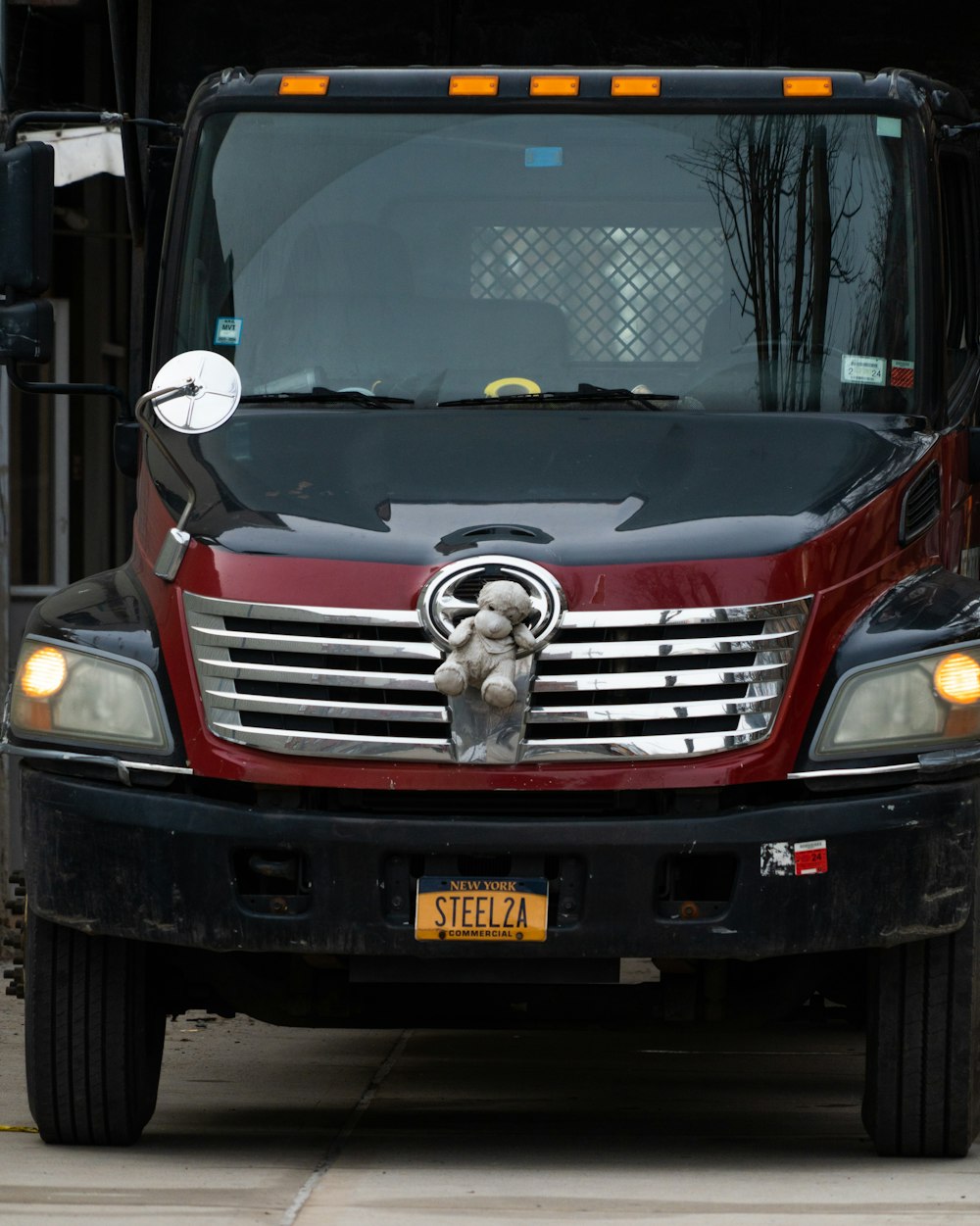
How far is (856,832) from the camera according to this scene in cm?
577

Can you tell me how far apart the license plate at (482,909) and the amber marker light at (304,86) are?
259cm

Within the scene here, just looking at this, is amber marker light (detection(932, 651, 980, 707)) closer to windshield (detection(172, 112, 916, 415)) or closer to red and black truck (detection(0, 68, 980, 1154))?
red and black truck (detection(0, 68, 980, 1154))

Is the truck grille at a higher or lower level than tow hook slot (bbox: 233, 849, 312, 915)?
higher

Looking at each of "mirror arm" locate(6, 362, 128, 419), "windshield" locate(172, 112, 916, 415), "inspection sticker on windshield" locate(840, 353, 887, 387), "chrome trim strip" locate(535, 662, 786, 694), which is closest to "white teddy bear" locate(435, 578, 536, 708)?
"chrome trim strip" locate(535, 662, 786, 694)

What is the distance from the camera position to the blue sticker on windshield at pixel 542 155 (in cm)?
714

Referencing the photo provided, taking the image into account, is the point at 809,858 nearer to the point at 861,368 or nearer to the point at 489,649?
the point at 489,649

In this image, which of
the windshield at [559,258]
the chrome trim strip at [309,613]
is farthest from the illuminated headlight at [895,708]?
the windshield at [559,258]

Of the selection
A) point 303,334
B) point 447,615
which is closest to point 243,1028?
point 303,334

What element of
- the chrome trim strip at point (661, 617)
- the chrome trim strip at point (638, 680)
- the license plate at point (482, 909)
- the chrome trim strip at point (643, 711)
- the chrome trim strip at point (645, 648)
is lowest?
the license plate at point (482, 909)

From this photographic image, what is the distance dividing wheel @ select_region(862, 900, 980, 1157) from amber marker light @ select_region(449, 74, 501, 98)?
2725 mm

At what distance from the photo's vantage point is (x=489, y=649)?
18.6 feet

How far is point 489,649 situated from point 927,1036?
148cm

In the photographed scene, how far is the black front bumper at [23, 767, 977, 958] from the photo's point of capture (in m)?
5.75

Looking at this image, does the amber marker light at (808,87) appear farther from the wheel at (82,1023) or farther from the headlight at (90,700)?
the wheel at (82,1023)
